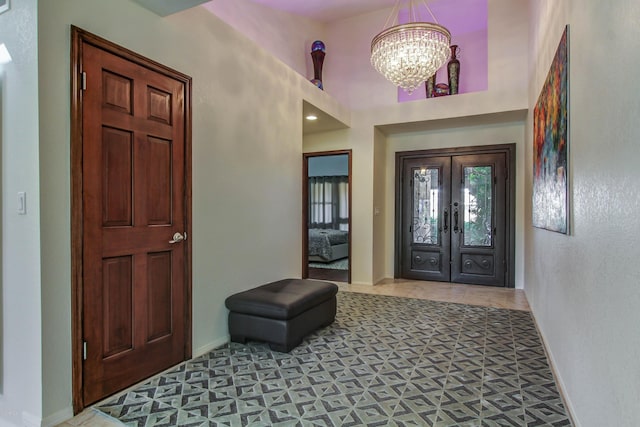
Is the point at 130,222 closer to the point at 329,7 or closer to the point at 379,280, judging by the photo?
the point at 379,280

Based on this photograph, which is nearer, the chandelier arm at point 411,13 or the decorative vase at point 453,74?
the decorative vase at point 453,74

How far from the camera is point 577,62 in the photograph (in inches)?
74.6

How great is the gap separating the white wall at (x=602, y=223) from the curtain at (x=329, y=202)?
850cm

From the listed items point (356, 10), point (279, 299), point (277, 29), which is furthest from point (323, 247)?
point (279, 299)

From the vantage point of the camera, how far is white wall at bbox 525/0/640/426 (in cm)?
117

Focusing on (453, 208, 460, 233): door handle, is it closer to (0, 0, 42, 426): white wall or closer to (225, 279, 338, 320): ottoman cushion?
(225, 279, 338, 320): ottoman cushion

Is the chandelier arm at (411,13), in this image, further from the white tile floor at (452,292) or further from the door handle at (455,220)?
the white tile floor at (452,292)

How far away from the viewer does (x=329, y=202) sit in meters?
10.9

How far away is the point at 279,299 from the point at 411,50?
107 inches

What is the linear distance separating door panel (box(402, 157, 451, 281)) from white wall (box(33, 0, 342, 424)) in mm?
2241

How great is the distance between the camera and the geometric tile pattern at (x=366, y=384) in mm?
1896

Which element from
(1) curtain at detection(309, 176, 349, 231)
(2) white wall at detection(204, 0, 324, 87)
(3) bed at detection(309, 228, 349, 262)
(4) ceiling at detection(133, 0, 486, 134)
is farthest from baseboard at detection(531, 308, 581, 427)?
(1) curtain at detection(309, 176, 349, 231)

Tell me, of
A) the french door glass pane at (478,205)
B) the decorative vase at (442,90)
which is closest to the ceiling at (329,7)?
the decorative vase at (442,90)

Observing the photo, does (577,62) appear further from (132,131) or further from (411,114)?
(411,114)
